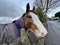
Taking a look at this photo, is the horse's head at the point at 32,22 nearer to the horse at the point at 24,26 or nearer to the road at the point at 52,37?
the horse at the point at 24,26

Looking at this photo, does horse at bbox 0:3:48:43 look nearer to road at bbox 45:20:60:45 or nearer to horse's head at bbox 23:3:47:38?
horse's head at bbox 23:3:47:38

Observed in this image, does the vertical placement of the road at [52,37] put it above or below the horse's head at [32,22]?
below

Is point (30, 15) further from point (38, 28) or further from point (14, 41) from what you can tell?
point (14, 41)

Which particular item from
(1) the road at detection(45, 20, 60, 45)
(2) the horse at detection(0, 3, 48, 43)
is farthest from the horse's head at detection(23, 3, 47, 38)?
(1) the road at detection(45, 20, 60, 45)

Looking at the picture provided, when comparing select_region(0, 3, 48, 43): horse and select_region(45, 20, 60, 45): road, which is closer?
select_region(0, 3, 48, 43): horse

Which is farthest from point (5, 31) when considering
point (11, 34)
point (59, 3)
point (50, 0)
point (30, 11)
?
point (59, 3)

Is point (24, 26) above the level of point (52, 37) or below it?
above

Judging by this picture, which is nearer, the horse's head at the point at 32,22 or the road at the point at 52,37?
the horse's head at the point at 32,22

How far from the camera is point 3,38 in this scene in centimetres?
236

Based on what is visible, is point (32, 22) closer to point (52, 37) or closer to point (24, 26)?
point (24, 26)

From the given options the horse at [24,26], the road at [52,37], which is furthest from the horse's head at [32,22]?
the road at [52,37]

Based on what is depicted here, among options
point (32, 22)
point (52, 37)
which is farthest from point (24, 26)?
point (52, 37)

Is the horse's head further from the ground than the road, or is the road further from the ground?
the horse's head

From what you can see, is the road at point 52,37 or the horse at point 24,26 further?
the road at point 52,37
